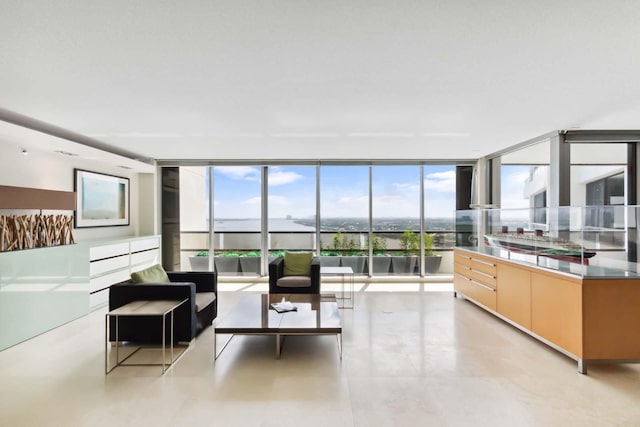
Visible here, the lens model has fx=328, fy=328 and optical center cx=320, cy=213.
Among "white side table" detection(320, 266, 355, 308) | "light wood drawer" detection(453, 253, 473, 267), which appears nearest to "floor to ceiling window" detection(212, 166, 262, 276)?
"white side table" detection(320, 266, 355, 308)

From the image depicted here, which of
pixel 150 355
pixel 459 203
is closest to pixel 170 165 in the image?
pixel 150 355

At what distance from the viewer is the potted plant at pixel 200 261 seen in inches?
298

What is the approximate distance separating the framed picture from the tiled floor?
2.24 metres

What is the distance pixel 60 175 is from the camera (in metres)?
5.21

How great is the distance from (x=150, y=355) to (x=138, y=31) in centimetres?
314

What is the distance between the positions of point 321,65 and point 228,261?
5835 mm

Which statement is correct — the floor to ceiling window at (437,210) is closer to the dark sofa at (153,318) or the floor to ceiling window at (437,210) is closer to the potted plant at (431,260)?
the potted plant at (431,260)

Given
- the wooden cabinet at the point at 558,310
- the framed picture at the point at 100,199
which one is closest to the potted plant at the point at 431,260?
the wooden cabinet at the point at 558,310

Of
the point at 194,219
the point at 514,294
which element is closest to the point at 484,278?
the point at 514,294

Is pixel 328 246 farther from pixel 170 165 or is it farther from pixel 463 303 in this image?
pixel 170 165

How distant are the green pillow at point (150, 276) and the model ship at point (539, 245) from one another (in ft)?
15.5

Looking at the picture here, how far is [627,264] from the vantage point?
10.9ft

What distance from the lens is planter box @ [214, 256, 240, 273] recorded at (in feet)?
25.0

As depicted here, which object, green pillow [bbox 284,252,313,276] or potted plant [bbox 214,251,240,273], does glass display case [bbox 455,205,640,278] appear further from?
potted plant [bbox 214,251,240,273]
